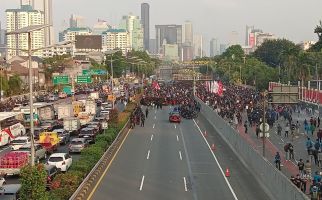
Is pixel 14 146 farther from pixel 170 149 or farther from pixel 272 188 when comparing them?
pixel 272 188

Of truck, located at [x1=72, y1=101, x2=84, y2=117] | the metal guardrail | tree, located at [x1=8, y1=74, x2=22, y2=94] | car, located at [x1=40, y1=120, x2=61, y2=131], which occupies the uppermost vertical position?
tree, located at [x1=8, y1=74, x2=22, y2=94]

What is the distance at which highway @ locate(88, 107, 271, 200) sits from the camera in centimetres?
2495

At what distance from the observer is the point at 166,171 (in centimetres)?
3094

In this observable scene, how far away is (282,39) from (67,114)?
142m

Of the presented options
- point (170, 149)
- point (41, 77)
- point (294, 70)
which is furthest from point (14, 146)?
point (41, 77)

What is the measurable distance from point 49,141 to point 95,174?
10.1 meters

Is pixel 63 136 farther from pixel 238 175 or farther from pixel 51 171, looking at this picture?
pixel 238 175

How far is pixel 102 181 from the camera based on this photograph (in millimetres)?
27719

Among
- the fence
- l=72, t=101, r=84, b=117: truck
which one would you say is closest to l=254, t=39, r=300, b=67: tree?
l=72, t=101, r=84, b=117: truck

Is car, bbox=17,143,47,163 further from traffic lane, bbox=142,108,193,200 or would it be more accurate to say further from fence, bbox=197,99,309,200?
fence, bbox=197,99,309,200

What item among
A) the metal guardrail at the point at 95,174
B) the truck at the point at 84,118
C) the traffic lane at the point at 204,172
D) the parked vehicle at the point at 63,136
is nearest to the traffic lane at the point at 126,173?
the metal guardrail at the point at 95,174

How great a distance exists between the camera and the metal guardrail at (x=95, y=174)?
927 inches

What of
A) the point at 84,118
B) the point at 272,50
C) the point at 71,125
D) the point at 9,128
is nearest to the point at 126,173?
the point at 9,128

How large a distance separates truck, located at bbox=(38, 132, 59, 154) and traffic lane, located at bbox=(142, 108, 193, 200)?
6806 millimetres
